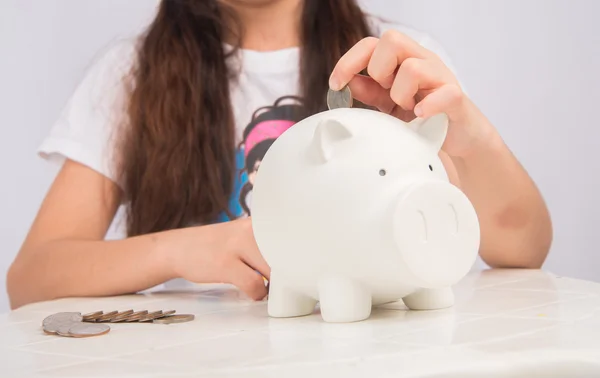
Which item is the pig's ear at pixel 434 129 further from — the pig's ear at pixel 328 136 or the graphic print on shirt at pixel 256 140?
the graphic print on shirt at pixel 256 140

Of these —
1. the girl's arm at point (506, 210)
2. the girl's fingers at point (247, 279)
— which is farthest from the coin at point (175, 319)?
the girl's arm at point (506, 210)

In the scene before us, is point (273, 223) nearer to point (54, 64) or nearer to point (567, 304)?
point (567, 304)

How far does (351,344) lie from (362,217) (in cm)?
11

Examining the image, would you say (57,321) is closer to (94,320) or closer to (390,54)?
(94,320)

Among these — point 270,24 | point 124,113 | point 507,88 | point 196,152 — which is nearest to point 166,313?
point 196,152

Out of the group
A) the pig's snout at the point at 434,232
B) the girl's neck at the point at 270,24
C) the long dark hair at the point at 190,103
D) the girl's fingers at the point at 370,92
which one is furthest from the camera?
the girl's neck at the point at 270,24

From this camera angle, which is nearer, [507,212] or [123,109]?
[507,212]

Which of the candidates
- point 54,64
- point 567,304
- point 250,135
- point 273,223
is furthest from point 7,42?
point 567,304

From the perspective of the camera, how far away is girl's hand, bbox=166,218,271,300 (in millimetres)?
885

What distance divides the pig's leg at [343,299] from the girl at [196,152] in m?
0.20

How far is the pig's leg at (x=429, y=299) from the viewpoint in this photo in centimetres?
71

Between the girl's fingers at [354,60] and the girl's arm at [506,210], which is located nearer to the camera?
the girl's fingers at [354,60]

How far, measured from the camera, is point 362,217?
0.65 m

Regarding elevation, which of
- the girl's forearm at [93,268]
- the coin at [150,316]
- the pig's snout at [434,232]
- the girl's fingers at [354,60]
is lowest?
the girl's forearm at [93,268]
